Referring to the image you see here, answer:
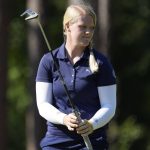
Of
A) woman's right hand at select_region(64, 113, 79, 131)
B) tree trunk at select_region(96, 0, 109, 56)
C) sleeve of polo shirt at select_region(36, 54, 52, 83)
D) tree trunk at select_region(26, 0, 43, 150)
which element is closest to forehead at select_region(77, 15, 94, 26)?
sleeve of polo shirt at select_region(36, 54, 52, 83)

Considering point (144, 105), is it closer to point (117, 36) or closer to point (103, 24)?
point (117, 36)

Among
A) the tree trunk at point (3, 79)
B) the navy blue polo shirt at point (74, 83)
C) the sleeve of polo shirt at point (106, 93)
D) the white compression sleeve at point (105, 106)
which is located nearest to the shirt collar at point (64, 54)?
the navy blue polo shirt at point (74, 83)

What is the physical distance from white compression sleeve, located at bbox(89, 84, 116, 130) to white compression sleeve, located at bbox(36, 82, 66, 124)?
248 millimetres

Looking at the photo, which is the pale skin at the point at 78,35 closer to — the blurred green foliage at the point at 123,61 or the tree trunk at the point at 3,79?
the tree trunk at the point at 3,79

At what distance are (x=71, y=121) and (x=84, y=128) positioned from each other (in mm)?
95

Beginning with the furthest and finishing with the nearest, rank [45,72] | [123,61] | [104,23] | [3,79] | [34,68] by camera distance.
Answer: [123,61], [104,23], [3,79], [34,68], [45,72]

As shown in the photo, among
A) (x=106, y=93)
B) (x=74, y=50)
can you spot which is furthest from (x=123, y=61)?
(x=106, y=93)

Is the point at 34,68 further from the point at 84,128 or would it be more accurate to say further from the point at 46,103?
the point at 84,128

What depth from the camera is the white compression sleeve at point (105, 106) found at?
5.98m

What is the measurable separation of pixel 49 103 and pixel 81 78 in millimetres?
273

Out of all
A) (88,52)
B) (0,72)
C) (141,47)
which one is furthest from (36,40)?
(88,52)

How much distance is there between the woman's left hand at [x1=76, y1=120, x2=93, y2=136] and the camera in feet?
19.2

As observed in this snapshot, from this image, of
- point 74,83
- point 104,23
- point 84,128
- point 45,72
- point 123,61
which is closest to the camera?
point 84,128

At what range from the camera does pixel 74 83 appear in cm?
604
